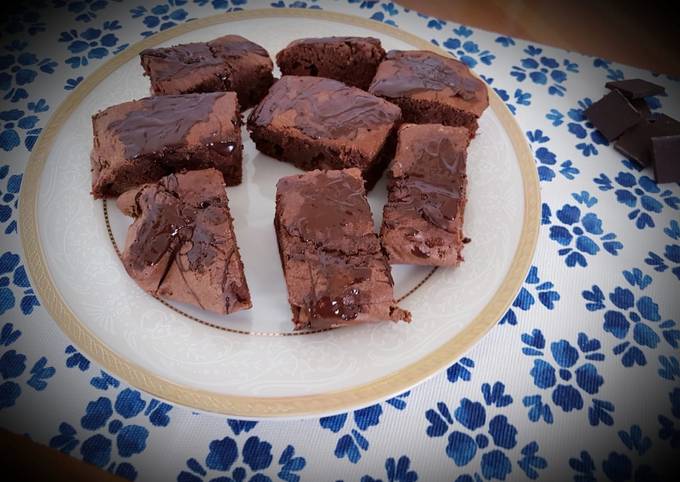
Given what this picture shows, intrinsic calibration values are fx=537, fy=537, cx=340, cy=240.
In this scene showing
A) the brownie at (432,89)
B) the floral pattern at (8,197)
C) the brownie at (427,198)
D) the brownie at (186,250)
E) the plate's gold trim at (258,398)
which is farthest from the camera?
the brownie at (432,89)

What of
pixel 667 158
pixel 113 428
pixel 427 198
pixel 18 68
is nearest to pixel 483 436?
pixel 427 198

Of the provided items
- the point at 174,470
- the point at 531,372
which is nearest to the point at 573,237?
the point at 531,372

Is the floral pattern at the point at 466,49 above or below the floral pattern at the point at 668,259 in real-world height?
above

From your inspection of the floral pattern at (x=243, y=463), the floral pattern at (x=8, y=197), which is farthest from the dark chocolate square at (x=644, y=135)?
the floral pattern at (x=8, y=197)

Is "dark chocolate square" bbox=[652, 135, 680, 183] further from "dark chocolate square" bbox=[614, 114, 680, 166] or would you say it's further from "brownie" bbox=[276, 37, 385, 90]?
"brownie" bbox=[276, 37, 385, 90]

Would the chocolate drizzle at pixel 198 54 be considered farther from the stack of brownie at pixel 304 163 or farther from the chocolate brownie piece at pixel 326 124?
the chocolate brownie piece at pixel 326 124

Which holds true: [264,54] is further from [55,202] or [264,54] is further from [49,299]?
[49,299]

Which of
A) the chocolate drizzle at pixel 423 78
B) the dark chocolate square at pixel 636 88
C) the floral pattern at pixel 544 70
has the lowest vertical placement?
the floral pattern at pixel 544 70

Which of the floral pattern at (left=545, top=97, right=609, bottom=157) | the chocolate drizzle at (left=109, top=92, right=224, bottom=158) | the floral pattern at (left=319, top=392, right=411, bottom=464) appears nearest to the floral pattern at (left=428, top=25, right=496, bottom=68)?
the floral pattern at (left=545, top=97, right=609, bottom=157)
